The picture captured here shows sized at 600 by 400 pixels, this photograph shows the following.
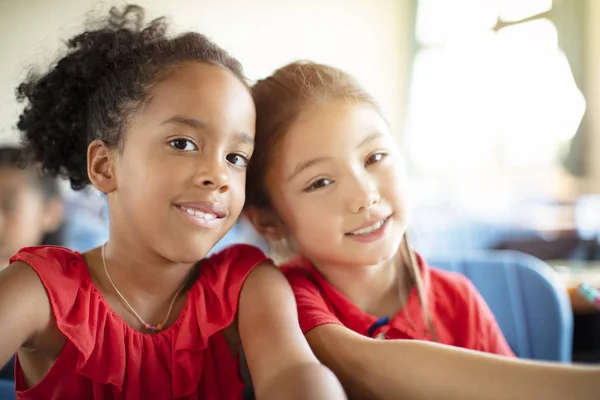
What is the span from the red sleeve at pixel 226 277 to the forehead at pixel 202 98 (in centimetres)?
19

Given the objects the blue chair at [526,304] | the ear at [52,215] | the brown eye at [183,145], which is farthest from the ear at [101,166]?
the ear at [52,215]

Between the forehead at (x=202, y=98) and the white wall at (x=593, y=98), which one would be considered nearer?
the forehead at (x=202, y=98)

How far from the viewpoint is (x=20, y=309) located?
0.61 meters

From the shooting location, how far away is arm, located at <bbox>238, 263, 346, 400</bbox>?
22.2 inches

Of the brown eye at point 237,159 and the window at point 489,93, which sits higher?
the brown eye at point 237,159

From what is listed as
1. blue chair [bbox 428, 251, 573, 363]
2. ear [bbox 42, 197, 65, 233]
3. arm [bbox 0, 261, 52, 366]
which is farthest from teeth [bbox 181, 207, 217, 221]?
ear [bbox 42, 197, 65, 233]

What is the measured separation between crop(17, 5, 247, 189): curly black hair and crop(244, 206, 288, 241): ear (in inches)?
9.8

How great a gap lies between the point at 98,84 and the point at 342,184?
0.40 meters

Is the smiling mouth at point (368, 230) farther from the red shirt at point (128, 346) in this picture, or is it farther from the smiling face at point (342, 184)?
the red shirt at point (128, 346)

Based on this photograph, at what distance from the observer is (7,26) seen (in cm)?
92

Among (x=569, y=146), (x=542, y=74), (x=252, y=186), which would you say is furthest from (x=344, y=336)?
(x=542, y=74)

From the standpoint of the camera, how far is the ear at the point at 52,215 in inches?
60.1

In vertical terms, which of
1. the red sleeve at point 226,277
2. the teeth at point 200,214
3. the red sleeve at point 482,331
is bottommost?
the red sleeve at point 482,331

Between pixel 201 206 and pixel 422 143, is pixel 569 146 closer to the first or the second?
pixel 422 143
